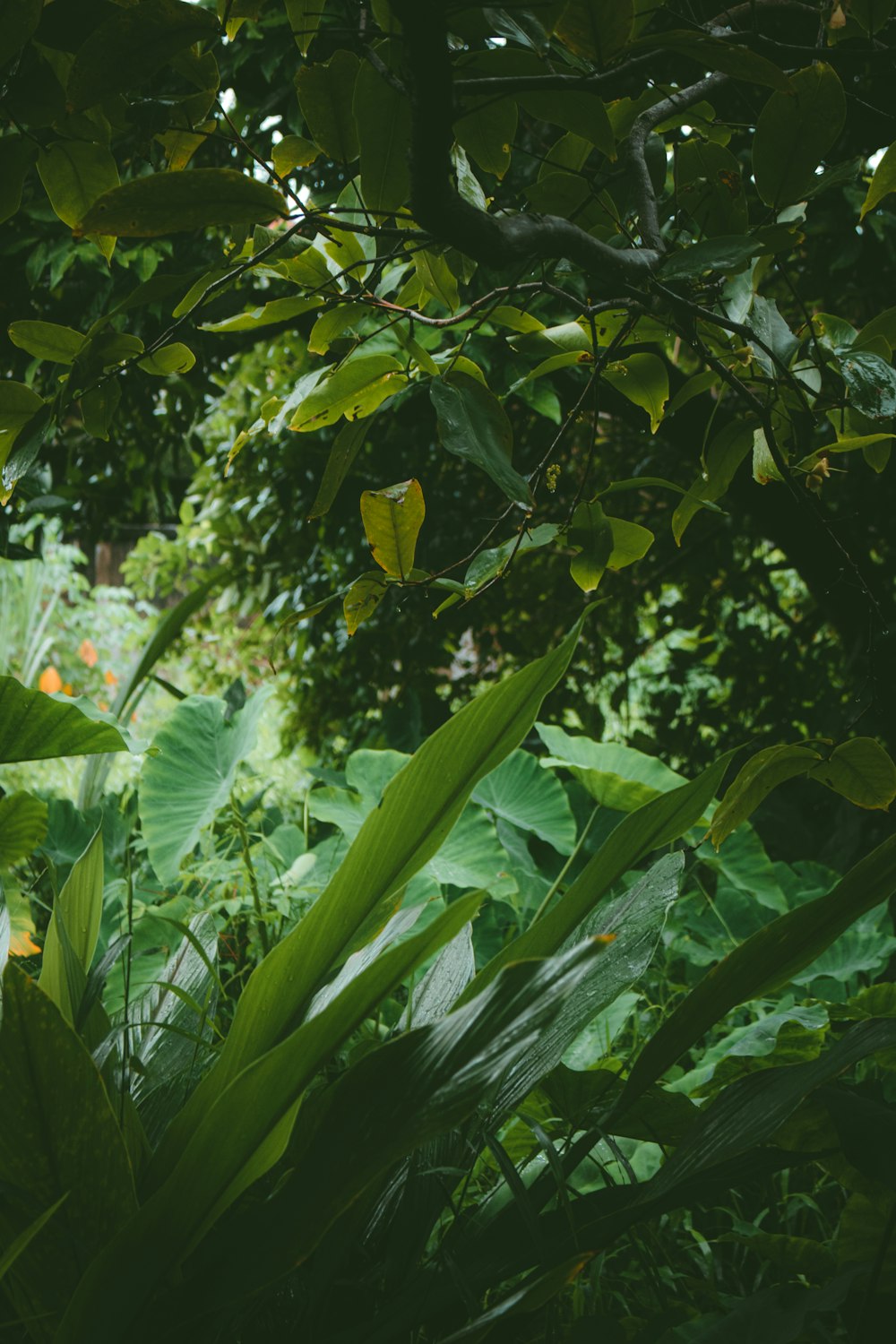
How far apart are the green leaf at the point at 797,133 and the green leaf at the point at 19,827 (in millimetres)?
976

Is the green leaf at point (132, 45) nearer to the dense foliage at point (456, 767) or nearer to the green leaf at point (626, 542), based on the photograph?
the dense foliage at point (456, 767)

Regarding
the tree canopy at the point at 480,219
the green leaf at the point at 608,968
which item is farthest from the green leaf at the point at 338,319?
the green leaf at the point at 608,968

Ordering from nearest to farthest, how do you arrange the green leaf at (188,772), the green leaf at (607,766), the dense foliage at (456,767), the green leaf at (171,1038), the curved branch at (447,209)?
the curved branch at (447,209) < the dense foliage at (456,767) < the green leaf at (171,1038) < the green leaf at (607,766) < the green leaf at (188,772)

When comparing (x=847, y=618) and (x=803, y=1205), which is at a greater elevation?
(x=847, y=618)

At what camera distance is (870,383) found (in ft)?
1.78

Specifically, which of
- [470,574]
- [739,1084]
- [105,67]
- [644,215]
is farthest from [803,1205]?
[105,67]

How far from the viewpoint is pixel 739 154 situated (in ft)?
4.95

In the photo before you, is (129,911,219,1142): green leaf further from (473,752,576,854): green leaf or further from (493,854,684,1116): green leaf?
(473,752,576,854): green leaf

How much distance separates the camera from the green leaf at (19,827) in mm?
1180

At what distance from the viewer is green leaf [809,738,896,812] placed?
60 cm

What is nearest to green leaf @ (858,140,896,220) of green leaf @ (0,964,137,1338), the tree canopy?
the tree canopy

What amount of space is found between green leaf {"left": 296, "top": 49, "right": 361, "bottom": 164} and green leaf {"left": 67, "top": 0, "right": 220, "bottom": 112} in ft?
0.22

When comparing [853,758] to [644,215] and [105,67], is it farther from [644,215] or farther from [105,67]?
[105,67]

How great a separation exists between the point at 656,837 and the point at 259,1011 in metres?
0.32
